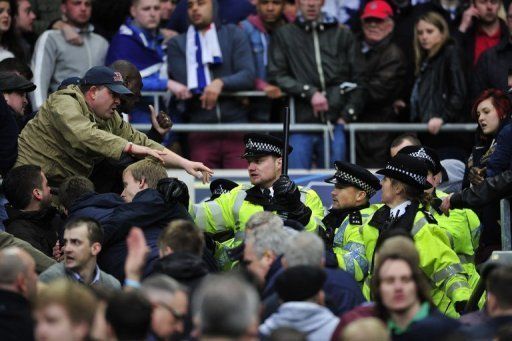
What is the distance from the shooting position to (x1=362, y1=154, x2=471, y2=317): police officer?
12.3 metres

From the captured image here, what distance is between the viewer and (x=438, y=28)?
53.4 ft

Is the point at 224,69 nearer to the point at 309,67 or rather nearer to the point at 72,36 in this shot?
the point at 309,67

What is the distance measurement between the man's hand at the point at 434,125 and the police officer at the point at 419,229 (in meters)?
3.09

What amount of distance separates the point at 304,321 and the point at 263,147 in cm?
371

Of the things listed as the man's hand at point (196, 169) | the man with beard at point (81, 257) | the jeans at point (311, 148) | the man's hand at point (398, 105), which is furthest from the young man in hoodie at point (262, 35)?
the man with beard at point (81, 257)

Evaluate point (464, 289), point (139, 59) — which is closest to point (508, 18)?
point (139, 59)

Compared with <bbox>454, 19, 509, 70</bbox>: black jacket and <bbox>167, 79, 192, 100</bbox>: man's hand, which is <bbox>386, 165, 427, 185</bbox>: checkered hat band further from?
<bbox>454, 19, 509, 70</bbox>: black jacket

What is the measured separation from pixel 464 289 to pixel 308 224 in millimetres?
1391

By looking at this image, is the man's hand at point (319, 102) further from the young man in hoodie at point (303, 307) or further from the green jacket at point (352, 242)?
the young man in hoodie at point (303, 307)

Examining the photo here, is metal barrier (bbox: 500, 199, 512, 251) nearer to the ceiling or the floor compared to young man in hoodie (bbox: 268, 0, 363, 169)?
nearer to the floor

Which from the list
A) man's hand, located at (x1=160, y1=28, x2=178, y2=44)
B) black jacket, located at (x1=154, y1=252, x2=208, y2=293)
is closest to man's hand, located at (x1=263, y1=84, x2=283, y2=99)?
man's hand, located at (x1=160, y1=28, x2=178, y2=44)

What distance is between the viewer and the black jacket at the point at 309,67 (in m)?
16.3

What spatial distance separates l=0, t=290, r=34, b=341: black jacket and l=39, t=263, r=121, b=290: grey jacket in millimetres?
1391

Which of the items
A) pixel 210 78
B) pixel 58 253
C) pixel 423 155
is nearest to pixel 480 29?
pixel 210 78
